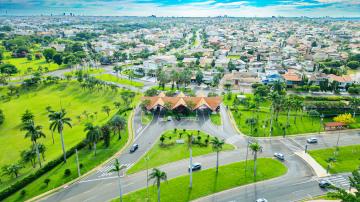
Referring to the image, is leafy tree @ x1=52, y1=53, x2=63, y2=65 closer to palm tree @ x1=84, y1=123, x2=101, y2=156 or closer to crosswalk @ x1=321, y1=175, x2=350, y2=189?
palm tree @ x1=84, y1=123, x2=101, y2=156

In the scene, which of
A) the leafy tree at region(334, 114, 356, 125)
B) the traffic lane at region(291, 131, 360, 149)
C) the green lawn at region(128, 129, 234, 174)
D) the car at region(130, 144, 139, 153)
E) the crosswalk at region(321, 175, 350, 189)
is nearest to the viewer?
the crosswalk at region(321, 175, 350, 189)

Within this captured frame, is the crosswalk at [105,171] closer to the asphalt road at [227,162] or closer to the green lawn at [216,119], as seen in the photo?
the asphalt road at [227,162]

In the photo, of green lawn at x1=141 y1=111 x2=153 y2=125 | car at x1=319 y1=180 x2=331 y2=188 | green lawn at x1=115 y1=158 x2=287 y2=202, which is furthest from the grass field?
car at x1=319 y1=180 x2=331 y2=188

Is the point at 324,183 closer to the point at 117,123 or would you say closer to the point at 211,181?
the point at 211,181

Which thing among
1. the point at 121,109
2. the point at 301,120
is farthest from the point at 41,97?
the point at 301,120

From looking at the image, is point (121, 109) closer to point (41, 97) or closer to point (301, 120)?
point (41, 97)

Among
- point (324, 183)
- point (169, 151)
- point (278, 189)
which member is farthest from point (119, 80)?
point (324, 183)

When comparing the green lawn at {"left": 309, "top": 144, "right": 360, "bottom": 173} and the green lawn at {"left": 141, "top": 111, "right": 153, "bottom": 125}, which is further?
the green lawn at {"left": 141, "top": 111, "right": 153, "bottom": 125}
